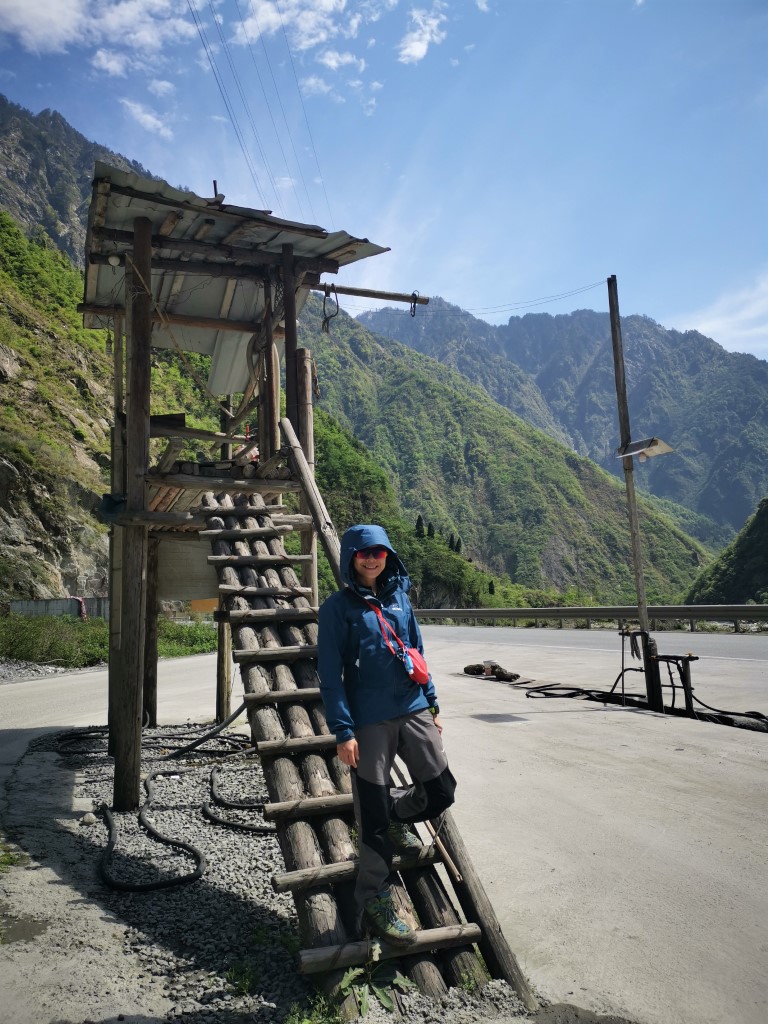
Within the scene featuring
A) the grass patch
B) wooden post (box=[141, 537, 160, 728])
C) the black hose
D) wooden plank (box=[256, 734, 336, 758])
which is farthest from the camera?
the grass patch

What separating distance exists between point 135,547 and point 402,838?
402 cm

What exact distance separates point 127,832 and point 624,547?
115468 mm

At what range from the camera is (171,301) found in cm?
913

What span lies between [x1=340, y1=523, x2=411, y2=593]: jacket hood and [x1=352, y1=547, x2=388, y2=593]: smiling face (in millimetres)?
22

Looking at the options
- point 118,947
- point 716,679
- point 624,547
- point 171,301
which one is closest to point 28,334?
point 171,301

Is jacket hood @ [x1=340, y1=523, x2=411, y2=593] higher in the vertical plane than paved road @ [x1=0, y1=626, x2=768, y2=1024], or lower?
higher

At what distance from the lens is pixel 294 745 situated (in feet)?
13.7

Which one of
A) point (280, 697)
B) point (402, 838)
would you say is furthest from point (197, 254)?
point (402, 838)

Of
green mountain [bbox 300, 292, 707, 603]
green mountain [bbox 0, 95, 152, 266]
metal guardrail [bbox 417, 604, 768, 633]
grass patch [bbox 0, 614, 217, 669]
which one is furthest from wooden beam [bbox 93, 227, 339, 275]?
green mountain [bbox 0, 95, 152, 266]

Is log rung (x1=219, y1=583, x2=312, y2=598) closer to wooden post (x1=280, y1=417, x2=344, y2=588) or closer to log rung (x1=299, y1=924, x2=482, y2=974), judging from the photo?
wooden post (x1=280, y1=417, x2=344, y2=588)

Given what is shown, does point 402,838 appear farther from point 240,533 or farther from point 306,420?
point 306,420

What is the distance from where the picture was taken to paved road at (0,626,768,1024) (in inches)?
131

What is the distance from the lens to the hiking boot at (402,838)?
12.2 ft

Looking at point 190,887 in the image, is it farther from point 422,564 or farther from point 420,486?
point 420,486
